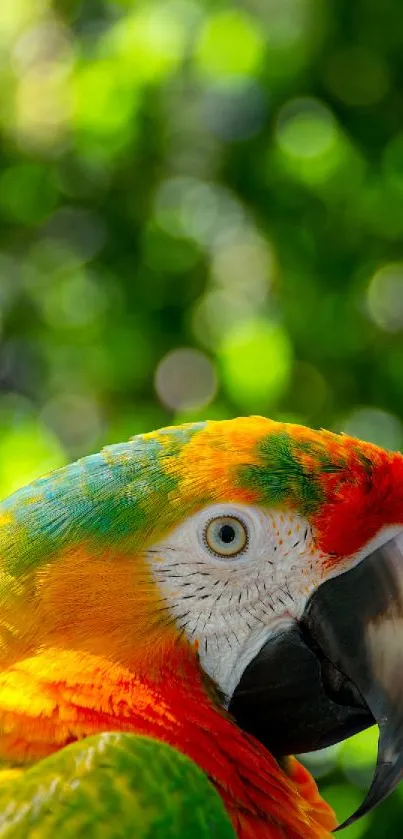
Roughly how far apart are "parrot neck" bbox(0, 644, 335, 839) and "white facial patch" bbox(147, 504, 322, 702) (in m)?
0.04

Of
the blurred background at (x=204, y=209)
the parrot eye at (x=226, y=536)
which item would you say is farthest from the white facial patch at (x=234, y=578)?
the blurred background at (x=204, y=209)

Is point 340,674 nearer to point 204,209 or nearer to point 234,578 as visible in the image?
point 234,578

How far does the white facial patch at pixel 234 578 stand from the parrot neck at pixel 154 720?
0.04m

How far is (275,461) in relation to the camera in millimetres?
1204

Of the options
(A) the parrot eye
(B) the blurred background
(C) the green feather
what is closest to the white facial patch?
(A) the parrot eye

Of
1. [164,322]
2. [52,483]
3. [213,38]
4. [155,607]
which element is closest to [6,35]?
[213,38]

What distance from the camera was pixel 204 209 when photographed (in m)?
2.34

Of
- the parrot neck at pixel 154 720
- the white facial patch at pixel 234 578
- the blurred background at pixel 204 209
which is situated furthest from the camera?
the blurred background at pixel 204 209

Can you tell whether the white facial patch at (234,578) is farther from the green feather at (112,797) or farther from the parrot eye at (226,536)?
the green feather at (112,797)

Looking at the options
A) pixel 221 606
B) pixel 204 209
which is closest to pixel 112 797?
pixel 221 606

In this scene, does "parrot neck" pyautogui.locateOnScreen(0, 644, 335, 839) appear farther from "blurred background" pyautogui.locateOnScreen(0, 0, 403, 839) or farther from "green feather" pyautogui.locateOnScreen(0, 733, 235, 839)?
"blurred background" pyautogui.locateOnScreen(0, 0, 403, 839)

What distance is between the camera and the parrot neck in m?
1.08

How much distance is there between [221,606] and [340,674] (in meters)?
0.15

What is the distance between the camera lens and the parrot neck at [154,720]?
3.54 ft
